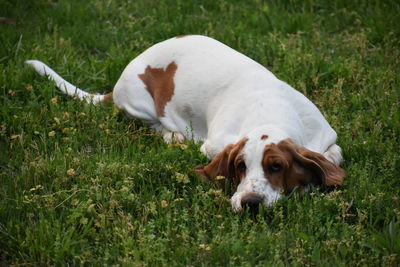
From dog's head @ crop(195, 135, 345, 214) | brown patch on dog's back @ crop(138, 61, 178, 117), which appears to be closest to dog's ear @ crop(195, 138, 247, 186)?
dog's head @ crop(195, 135, 345, 214)

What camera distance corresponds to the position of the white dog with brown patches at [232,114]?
424cm

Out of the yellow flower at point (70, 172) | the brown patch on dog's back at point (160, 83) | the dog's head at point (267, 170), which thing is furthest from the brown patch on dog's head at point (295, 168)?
the brown patch on dog's back at point (160, 83)

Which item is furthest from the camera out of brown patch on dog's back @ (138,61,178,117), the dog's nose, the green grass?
brown patch on dog's back @ (138,61,178,117)

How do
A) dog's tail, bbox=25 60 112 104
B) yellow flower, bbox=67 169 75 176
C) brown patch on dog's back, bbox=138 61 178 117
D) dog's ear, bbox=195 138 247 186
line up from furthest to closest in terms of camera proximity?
dog's tail, bbox=25 60 112 104 < brown patch on dog's back, bbox=138 61 178 117 < yellow flower, bbox=67 169 75 176 < dog's ear, bbox=195 138 247 186

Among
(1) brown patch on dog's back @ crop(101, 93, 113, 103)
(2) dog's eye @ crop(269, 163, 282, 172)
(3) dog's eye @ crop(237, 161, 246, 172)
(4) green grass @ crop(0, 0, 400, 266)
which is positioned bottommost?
(1) brown patch on dog's back @ crop(101, 93, 113, 103)

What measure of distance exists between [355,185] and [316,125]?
1.99 feet

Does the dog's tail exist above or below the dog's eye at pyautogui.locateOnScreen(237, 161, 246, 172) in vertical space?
below

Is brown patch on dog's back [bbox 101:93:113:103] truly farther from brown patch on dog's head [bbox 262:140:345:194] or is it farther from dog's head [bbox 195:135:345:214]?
brown patch on dog's head [bbox 262:140:345:194]

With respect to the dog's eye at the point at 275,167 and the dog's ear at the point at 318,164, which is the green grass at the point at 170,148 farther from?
the dog's eye at the point at 275,167

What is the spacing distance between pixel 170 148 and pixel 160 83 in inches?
40.0

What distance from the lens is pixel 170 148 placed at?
490 centimetres

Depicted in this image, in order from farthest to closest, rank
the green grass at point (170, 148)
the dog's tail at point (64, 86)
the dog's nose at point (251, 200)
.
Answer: the dog's tail at point (64, 86) < the dog's nose at point (251, 200) < the green grass at point (170, 148)

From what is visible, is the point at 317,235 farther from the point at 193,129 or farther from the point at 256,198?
the point at 193,129

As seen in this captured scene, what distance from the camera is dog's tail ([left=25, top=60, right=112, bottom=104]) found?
5.83m
